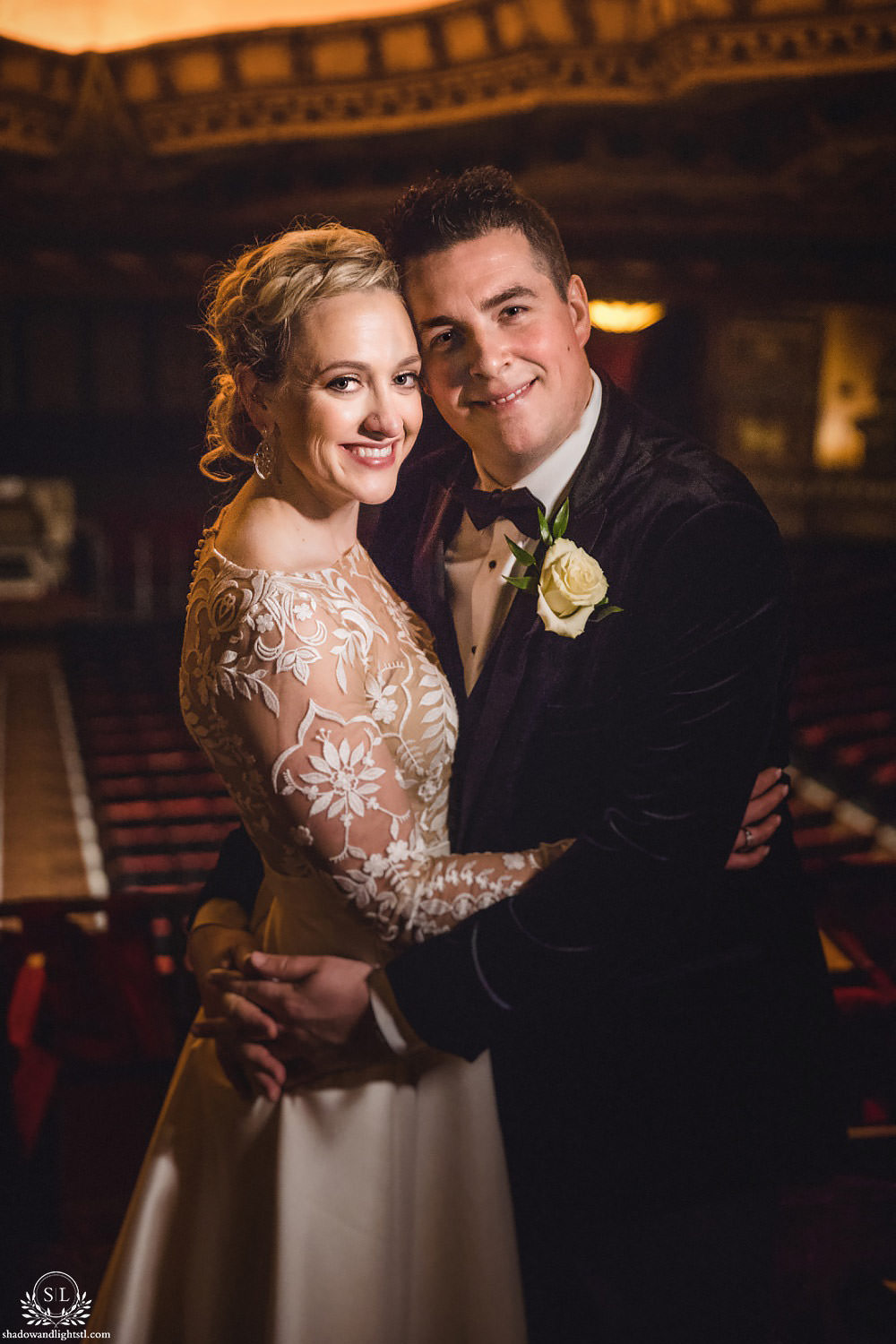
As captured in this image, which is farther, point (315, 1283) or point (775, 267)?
point (775, 267)

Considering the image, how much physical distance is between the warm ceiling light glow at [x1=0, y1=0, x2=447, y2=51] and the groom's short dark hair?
388 cm

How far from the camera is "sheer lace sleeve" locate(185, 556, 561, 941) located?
4.71 feet

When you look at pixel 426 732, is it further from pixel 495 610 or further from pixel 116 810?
pixel 116 810

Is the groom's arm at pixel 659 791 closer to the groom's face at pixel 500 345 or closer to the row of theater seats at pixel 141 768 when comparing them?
the groom's face at pixel 500 345

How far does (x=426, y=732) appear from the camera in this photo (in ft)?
5.17

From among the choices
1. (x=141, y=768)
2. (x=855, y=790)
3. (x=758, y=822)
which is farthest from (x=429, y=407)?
(x=855, y=790)

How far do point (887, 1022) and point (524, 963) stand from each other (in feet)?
4.68

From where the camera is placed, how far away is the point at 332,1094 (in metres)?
1.59

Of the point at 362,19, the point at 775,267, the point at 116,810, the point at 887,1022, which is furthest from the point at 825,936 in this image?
the point at 362,19

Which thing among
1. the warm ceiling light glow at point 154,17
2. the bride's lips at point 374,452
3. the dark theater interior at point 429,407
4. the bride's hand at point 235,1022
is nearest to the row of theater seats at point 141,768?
the dark theater interior at point 429,407

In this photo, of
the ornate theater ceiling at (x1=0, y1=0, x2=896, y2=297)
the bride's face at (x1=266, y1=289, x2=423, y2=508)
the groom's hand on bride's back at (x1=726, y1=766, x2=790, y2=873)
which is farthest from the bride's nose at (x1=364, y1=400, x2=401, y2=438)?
the ornate theater ceiling at (x1=0, y1=0, x2=896, y2=297)

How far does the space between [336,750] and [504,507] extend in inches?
18.5

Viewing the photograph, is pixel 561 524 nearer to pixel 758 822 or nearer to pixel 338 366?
pixel 338 366

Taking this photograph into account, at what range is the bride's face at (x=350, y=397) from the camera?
1.46 m
